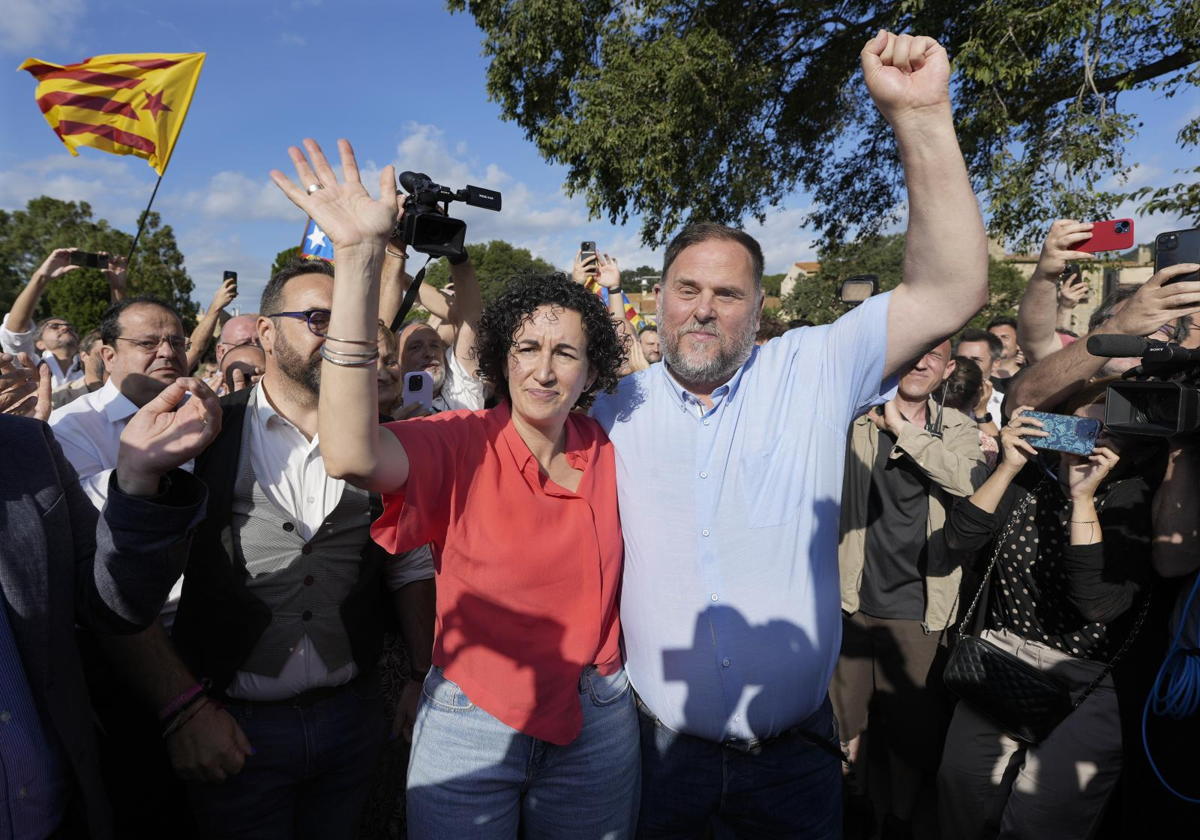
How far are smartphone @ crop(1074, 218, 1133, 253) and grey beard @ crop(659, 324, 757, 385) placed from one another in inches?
67.9

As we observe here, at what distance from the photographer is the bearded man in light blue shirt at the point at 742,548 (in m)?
2.07

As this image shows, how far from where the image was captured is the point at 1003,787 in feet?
9.34

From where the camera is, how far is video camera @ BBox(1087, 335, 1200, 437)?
196 centimetres

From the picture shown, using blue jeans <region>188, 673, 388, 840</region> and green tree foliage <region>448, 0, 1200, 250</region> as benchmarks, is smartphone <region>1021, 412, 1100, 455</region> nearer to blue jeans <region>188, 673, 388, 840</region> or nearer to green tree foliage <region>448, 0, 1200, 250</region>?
blue jeans <region>188, 673, 388, 840</region>

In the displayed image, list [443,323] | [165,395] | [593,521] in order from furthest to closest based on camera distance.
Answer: [443,323], [593,521], [165,395]

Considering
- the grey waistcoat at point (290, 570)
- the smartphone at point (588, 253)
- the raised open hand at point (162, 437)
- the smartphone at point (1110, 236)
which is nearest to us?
the raised open hand at point (162, 437)

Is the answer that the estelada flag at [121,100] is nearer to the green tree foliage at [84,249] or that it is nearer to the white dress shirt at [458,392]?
the white dress shirt at [458,392]

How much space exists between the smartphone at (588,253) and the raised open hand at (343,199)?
2279 mm

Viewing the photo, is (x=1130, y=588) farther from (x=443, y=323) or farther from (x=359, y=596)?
(x=443, y=323)

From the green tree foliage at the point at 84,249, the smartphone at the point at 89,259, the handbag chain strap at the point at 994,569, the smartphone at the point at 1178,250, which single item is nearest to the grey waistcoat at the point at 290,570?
the handbag chain strap at the point at 994,569

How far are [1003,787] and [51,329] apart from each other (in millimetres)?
8875

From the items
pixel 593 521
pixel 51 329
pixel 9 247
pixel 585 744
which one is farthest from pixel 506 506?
pixel 9 247

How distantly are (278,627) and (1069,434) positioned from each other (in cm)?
268

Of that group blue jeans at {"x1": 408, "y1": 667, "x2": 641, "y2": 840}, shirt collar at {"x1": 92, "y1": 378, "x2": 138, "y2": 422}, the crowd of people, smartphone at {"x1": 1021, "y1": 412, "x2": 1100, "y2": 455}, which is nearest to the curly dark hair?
the crowd of people
